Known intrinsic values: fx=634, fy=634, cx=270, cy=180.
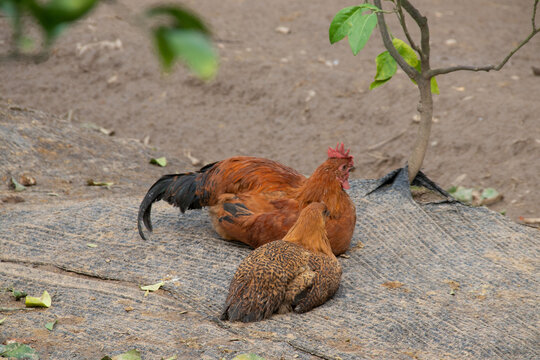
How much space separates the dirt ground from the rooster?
2.24m

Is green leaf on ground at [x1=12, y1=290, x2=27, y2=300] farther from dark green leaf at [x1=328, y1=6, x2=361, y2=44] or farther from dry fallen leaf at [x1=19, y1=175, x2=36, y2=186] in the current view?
dark green leaf at [x1=328, y1=6, x2=361, y2=44]

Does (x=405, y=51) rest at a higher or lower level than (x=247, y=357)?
higher

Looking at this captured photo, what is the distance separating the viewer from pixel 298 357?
326 cm

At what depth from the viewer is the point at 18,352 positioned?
3.07 metres

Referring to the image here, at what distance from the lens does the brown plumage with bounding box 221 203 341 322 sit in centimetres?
364

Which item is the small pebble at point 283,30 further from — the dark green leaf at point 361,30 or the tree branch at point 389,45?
the dark green leaf at point 361,30

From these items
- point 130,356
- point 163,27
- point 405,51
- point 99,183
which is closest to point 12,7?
point 163,27

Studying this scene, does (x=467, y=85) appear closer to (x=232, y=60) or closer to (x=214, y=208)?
(x=232, y=60)

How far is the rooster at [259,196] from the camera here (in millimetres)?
4535

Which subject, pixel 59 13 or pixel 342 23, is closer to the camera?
pixel 59 13

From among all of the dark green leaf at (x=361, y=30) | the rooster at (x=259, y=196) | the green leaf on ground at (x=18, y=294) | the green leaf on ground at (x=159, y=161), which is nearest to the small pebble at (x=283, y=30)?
the green leaf on ground at (x=159, y=161)

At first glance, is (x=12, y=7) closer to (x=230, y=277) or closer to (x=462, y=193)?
(x=230, y=277)

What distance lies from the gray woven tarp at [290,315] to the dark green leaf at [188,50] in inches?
99.8

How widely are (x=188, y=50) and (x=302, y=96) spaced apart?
8.04 meters
